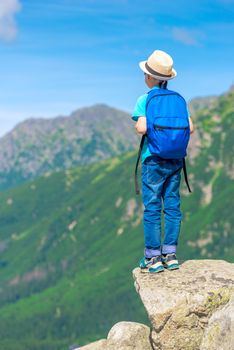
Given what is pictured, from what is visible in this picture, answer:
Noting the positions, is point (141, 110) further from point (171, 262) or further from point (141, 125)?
point (171, 262)

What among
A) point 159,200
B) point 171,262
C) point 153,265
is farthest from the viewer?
point 171,262

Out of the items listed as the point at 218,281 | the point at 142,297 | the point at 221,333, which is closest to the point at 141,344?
the point at 142,297

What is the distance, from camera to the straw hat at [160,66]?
19.9 metres

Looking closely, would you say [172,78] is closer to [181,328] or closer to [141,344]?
[181,328]

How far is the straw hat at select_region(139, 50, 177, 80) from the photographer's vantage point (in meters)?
19.9

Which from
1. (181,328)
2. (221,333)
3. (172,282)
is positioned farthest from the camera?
(172,282)

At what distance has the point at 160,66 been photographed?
19.9 metres

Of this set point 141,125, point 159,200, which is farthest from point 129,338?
point 141,125

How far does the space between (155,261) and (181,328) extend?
323 cm

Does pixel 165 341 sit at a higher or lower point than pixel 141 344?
higher

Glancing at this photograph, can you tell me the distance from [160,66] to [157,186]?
4.45m

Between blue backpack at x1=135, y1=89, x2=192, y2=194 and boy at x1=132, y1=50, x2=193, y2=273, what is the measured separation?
13.5 inches

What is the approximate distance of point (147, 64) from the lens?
2019cm

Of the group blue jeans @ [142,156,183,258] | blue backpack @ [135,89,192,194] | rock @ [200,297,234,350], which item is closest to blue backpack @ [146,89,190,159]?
blue backpack @ [135,89,192,194]
